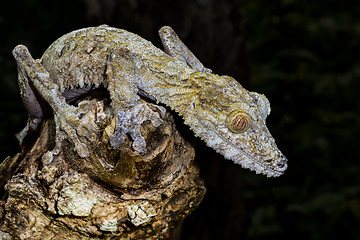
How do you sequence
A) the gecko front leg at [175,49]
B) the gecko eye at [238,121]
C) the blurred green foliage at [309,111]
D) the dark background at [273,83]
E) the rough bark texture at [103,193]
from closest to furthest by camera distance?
1. the rough bark texture at [103,193]
2. the gecko eye at [238,121]
3. the gecko front leg at [175,49]
4. the dark background at [273,83]
5. the blurred green foliage at [309,111]

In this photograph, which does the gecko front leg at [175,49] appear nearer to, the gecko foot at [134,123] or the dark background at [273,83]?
the gecko foot at [134,123]

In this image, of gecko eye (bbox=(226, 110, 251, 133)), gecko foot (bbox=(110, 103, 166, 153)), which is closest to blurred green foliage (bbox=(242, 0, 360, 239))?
gecko eye (bbox=(226, 110, 251, 133))

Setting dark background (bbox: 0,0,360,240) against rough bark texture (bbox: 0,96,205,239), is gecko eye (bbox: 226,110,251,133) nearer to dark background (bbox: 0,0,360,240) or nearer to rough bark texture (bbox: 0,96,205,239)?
rough bark texture (bbox: 0,96,205,239)

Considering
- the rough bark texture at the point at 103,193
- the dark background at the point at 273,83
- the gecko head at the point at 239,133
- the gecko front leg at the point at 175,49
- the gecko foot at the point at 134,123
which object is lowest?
the rough bark texture at the point at 103,193

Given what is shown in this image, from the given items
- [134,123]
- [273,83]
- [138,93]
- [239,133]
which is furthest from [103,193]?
[273,83]

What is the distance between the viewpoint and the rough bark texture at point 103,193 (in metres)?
3.25

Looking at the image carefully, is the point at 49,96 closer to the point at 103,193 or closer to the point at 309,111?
the point at 103,193

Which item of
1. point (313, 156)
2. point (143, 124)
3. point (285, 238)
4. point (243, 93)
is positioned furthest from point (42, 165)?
point (313, 156)

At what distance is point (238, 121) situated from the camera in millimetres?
3354

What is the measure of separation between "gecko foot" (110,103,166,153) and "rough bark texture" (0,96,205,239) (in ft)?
0.16

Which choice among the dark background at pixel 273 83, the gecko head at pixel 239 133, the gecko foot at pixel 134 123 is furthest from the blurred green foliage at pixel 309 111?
the gecko foot at pixel 134 123

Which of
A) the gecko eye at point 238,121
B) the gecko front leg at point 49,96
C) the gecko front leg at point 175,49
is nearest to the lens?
the gecko eye at point 238,121

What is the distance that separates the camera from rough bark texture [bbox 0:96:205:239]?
325 cm

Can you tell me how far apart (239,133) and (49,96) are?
1.88 meters
